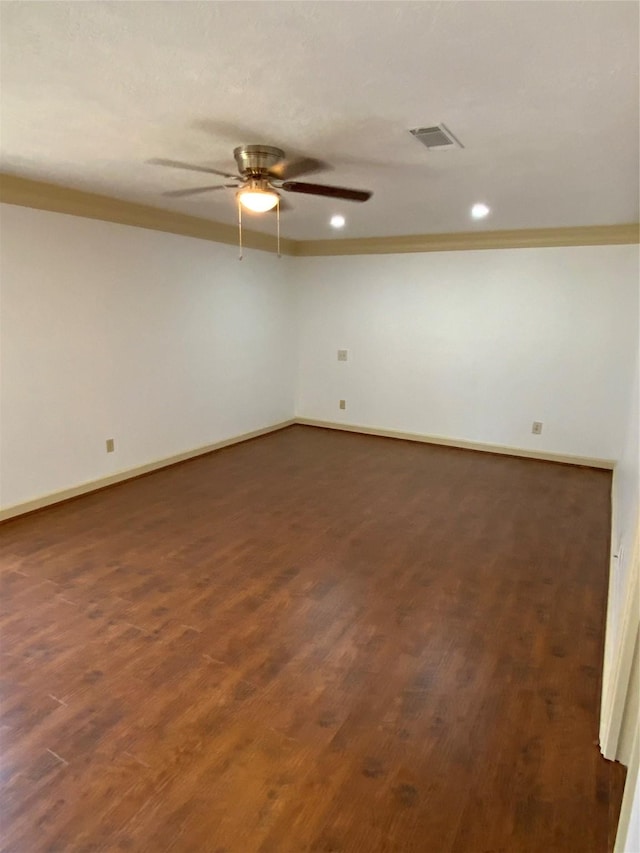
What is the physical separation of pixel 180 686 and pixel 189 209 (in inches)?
145

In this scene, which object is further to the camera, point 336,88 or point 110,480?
point 110,480

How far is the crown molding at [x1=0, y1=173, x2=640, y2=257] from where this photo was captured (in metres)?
3.61

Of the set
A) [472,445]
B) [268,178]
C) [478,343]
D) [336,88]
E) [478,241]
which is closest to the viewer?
[336,88]

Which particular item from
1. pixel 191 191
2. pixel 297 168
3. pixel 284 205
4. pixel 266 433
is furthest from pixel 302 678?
pixel 266 433

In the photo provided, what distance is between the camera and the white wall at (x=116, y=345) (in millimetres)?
3641

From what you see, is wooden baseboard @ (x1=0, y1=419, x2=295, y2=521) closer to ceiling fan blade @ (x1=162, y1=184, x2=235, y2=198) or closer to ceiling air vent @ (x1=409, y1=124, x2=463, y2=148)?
ceiling fan blade @ (x1=162, y1=184, x2=235, y2=198)

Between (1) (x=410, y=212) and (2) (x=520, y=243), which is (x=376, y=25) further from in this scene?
(2) (x=520, y=243)

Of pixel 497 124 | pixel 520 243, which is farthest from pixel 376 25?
pixel 520 243

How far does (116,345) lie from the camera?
14.2 ft

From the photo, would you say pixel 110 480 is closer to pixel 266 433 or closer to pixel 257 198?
pixel 266 433

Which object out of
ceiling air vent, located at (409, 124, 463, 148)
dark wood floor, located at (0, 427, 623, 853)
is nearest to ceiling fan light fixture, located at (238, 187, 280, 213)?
ceiling air vent, located at (409, 124, 463, 148)

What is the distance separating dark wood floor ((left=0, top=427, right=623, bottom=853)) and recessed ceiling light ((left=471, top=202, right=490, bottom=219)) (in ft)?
7.50

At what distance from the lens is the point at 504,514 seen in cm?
405

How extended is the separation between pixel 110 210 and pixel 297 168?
188 cm
